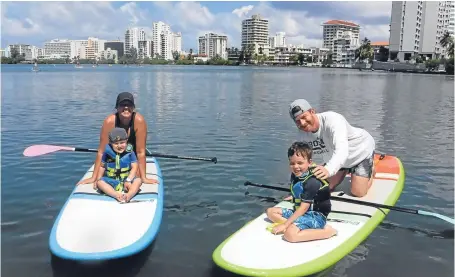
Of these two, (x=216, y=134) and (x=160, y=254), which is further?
(x=216, y=134)

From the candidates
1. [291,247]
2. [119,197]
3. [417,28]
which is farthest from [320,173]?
Answer: [417,28]

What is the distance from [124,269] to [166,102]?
80.2 ft

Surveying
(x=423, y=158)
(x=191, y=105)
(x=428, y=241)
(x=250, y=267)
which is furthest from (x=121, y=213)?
(x=191, y=105)

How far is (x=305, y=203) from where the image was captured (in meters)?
5.80

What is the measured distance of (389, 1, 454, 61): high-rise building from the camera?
138 m

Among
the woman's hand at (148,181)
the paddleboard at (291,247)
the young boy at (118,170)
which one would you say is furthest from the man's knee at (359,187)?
the young boy at (118,170)

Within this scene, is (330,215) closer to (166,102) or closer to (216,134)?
(216,134)

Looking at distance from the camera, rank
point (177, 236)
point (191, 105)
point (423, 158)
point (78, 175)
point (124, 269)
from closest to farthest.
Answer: point (124, 269) < point (177, 236) < point (78, 175) < point (423, 158) < point (191, 105)

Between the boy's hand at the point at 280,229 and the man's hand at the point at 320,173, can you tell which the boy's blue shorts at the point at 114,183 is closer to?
the boy's hand at the point at 280,229

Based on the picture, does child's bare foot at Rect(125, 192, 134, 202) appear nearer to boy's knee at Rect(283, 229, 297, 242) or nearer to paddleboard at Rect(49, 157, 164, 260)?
paddleboard at Rect(49, 157, 164, 260)

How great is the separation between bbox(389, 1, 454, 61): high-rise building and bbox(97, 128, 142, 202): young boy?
483ft

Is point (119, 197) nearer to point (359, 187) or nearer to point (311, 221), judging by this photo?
point (311, 221)

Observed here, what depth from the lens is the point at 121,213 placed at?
652 centimetres

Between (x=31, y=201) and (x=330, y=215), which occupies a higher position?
(x=330, y=215)
